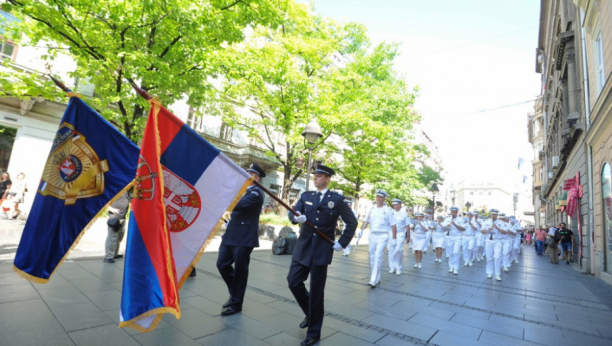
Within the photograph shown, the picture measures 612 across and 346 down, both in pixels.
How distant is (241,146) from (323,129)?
407 inches

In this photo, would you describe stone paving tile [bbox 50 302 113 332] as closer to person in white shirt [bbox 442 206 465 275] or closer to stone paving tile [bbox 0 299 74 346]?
stone paving tile [bbox 0 299 74 346]

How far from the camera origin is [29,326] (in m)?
3.52

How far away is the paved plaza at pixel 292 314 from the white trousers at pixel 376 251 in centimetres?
31

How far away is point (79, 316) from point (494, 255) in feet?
33.4

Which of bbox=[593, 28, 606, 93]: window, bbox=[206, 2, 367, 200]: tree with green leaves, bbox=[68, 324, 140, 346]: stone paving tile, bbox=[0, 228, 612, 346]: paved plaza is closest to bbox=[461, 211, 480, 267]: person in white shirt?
bbox=[0, 228, 612, 346]: paved plaza

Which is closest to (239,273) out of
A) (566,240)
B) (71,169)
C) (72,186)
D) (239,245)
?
(239,245)

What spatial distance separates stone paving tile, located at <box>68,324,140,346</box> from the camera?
3289mm

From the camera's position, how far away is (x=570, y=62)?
583 inches

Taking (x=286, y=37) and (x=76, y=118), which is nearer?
(x=76, y=118)

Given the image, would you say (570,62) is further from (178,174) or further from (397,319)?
(178,174)

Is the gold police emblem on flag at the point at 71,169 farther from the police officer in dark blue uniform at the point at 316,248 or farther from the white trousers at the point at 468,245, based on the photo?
the white trousers at the point at 468,245

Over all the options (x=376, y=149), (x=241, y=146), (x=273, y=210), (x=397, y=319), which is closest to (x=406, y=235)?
(x=397, y=319)

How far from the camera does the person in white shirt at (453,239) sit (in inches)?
405

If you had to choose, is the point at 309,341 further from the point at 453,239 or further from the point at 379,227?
the point at 453,239
